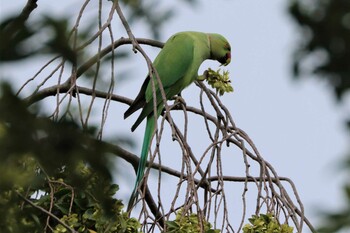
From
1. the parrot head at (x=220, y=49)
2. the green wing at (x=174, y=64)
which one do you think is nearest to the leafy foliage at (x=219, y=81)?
the green wing at (x=174, y=64)

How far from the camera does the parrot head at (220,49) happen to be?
5.93 m

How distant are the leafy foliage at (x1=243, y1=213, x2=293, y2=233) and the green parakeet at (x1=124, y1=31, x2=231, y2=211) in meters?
1.33

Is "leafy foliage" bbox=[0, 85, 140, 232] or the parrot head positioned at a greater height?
the parrot head

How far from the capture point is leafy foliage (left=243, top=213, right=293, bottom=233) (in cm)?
313

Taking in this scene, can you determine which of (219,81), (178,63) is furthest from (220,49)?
(219,81)

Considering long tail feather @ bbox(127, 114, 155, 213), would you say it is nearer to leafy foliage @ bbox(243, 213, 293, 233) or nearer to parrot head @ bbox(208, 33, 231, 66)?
leafy foliage @ bbox(243, 213, 293, 233)

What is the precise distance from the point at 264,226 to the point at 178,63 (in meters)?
2.35

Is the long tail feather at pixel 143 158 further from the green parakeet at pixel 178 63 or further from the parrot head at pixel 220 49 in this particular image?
the parrot head at pixel 220 49

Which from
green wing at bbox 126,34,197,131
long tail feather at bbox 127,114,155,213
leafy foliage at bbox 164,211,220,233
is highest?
green wing at bbox 126,34,197,131

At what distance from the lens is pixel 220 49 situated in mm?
5941

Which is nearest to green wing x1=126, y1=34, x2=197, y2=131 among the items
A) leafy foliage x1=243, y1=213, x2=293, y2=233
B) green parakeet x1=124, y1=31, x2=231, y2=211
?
green parakeet x1=124, y1=31, x2=231, y2=211

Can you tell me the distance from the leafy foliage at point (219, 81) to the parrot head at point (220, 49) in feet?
5.63

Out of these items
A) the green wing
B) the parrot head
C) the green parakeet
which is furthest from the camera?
the parrot head

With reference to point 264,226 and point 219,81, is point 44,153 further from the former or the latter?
point 219,81
